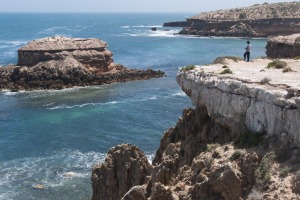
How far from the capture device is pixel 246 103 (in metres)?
15.5

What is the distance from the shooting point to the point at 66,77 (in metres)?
69.1

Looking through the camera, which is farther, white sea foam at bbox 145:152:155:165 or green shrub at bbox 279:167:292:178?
white sea foam at bbox 145:152:155:165

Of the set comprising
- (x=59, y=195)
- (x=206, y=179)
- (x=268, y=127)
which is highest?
(x=268, y=127)

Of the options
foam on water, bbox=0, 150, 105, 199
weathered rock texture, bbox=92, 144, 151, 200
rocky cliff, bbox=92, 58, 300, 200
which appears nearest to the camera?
rocky cliff, bbox=92, 58, 300, 200

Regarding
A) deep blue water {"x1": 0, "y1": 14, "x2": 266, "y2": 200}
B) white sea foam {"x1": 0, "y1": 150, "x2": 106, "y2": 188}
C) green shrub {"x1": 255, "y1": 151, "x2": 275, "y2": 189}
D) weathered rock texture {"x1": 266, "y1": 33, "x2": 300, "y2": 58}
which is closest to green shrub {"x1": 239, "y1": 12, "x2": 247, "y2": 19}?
deep blue water {"x1": 0, "y1": 14, "x2": 266, "y2": 200}

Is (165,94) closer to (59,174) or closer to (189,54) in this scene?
(59,174)

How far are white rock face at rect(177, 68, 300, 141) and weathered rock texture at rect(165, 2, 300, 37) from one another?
123533mm

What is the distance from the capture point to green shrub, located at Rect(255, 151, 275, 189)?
12.6m

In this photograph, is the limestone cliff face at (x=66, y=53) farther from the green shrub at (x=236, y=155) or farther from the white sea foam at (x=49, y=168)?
the green shrub at (x=236, y=155)

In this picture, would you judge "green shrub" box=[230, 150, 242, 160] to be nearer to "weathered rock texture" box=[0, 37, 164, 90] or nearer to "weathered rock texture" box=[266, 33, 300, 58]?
"weathered rock texture" box=[266, 33, 300, 58]

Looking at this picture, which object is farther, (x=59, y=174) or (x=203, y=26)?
(x=203, y=26)

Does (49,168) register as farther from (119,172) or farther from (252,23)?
(252,23)

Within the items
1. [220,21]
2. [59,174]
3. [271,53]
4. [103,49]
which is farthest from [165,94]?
[220,21]

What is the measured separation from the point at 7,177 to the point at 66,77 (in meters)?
37.9
